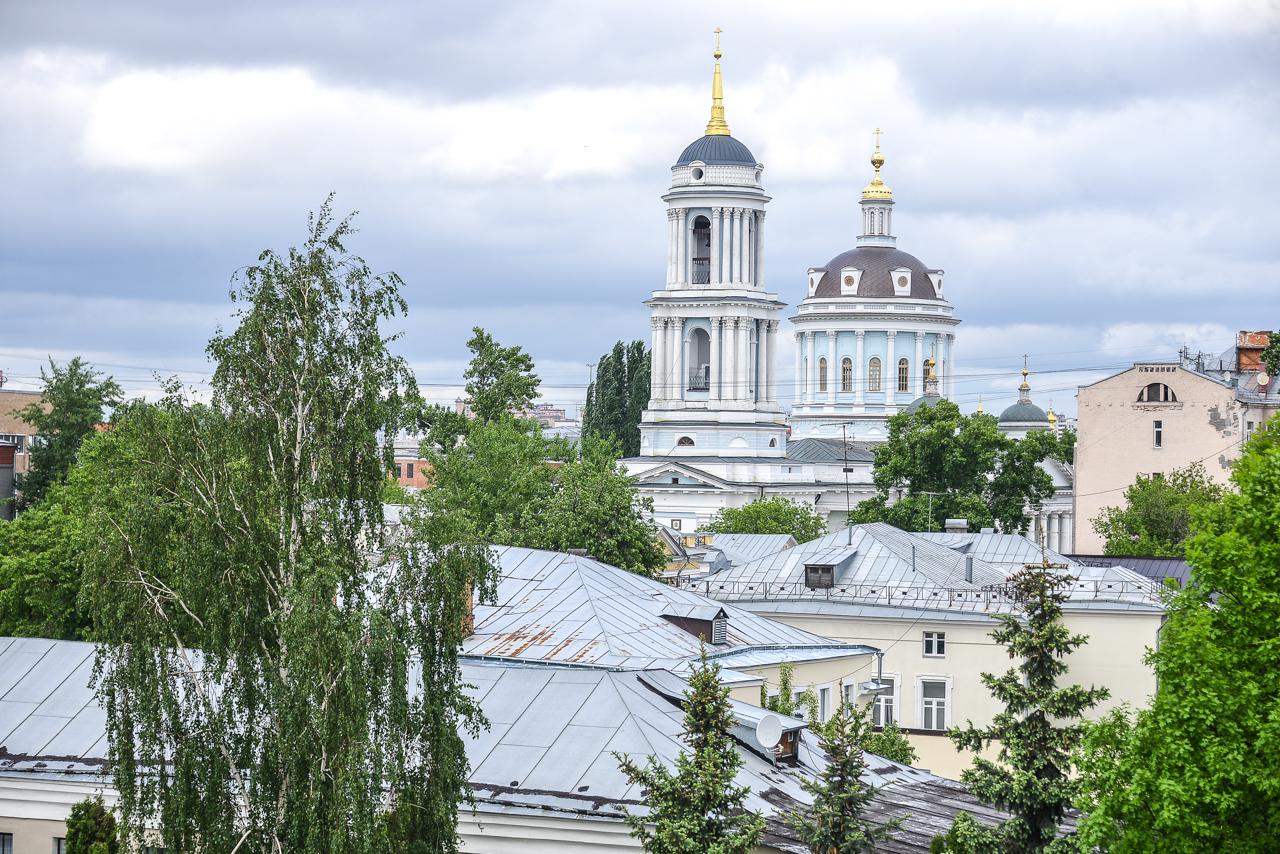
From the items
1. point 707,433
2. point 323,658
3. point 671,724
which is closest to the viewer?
point 323,658

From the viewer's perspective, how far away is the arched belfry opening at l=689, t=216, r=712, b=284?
100 meters

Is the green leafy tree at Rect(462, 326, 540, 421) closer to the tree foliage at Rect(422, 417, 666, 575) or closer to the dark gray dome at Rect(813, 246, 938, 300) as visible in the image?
the tree foliage at Rect(422, 417, 666, 575)

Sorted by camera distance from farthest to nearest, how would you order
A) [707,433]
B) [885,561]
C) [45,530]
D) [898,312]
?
[898,312] → [707,433] → [885,561] → [45,530]

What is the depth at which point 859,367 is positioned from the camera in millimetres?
121750

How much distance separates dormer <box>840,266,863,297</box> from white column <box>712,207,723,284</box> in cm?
2488

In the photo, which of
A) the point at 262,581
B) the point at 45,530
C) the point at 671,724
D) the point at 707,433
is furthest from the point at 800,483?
the point at 262,581

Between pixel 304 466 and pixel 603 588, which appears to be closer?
pixel 304 466

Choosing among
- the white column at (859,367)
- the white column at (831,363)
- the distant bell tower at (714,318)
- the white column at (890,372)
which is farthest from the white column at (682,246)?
the white column at (890,372)

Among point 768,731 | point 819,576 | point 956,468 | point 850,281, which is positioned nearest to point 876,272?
point 850,281

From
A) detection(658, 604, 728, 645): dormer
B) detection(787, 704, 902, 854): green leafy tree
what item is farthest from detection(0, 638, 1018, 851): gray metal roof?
detection(658, 604, 728, 645): dormer

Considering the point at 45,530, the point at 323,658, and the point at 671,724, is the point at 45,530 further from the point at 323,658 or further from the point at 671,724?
the point at 323,658

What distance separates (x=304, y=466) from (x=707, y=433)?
80204 millimetres

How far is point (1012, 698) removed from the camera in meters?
23.0

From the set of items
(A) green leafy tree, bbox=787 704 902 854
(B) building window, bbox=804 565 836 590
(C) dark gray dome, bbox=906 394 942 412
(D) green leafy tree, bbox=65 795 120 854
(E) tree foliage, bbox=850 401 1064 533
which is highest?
(C) dark gray dome, bbox=906 394 942 412
